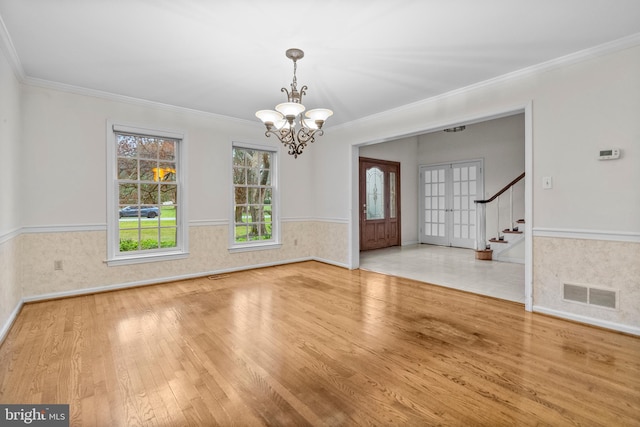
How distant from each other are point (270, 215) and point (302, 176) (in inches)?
40.7

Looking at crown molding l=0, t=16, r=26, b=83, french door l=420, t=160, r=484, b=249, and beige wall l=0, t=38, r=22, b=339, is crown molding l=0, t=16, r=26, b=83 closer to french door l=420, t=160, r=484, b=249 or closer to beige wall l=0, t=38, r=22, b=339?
beige wall l=0, t=38, r=22, b=339

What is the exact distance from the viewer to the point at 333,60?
10.4ft

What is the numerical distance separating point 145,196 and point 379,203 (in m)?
5.28

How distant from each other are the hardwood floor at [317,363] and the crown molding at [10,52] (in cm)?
259

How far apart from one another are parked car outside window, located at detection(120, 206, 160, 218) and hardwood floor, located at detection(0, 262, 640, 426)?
1.26 metres

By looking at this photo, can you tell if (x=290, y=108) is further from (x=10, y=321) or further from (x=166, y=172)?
(x=10, y=321)

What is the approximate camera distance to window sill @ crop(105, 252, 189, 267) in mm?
4184

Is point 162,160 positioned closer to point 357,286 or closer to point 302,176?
point 302,176

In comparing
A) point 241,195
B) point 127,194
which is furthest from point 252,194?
point 127,194

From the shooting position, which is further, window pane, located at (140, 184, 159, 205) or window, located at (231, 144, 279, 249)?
window, located at (231, 144, 279, 249)

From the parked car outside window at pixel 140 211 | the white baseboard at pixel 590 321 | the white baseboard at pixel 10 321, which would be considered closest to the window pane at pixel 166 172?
the parked car outside window at pixel 140 211

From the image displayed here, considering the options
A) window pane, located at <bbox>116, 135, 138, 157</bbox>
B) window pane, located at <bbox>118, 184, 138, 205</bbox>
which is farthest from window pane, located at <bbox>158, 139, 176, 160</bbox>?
window pane, located at <bbox>118, 184, 138, 205</bbox>

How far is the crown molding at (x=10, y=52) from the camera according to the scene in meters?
2.60

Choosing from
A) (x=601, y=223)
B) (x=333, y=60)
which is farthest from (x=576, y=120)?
(x=333, y=60)
